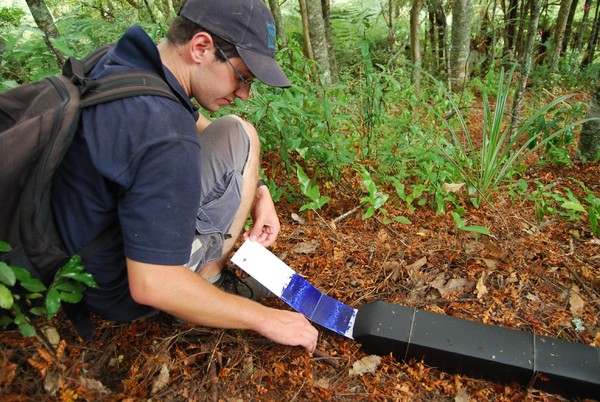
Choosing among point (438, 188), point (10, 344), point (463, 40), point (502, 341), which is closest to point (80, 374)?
point (10, 344)

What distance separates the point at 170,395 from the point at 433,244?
167 cm

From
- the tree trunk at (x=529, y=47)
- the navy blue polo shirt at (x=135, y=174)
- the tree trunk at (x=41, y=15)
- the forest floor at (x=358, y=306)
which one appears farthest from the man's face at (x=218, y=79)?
the tree trunk at (x=41, y=15)

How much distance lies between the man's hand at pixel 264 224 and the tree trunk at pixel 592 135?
287cm

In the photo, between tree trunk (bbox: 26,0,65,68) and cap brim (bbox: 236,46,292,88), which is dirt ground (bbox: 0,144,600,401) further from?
tree trunk (bbox: 26,0,65,68)

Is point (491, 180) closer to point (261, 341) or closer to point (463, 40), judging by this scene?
point (261, 341)

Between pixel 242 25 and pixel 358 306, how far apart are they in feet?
4.83

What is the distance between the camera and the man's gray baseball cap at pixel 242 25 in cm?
163

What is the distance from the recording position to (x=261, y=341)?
75.1 inches

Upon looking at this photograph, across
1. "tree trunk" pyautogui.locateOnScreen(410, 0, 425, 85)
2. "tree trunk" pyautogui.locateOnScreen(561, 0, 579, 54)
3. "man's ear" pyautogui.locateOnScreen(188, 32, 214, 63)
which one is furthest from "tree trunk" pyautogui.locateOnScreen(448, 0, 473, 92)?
"man's ear" pyautogui.locateOnScreen(188, 32, 214, 63)

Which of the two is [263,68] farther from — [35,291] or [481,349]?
[481,349]

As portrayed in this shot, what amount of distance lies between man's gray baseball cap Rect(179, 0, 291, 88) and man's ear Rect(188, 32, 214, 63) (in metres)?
0.04

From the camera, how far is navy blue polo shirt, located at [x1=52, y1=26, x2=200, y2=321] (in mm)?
1306

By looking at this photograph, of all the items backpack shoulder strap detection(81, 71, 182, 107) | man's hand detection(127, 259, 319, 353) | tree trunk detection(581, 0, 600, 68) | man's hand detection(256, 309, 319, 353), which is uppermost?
backpack shoulder strap detection(81, 71, 182, 107)

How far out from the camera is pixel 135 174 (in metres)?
1.31
